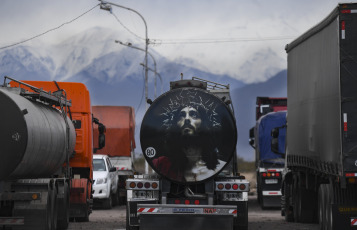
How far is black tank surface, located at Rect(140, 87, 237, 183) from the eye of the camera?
48.5ft

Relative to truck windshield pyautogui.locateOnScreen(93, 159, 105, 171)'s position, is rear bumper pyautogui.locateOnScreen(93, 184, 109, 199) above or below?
below

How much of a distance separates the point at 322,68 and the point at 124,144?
61.9 ft

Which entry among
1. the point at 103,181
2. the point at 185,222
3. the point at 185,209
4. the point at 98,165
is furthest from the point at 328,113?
the point at 98,165

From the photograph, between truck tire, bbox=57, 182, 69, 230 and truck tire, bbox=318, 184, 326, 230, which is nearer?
truck tire, bbox=318, 184, 326, 230

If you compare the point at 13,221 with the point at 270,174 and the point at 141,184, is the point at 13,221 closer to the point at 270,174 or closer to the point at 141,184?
the point at 141,184

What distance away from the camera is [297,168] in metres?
20.5

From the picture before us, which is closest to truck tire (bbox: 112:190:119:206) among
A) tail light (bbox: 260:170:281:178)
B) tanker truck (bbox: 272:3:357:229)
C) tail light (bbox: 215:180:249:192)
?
tail light (bbox: 260:170:281:178)

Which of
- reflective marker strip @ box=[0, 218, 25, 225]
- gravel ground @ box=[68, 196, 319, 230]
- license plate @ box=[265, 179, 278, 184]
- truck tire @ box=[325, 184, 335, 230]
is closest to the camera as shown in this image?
truck tire @ box=[325, 184, 335, 230]

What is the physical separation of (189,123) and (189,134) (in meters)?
0.20

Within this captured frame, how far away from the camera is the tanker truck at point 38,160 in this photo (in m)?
14.9

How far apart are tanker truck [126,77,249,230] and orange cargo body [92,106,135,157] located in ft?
60.9

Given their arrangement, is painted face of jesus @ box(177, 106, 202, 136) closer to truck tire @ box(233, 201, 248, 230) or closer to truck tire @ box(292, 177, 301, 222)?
truck tire @ box(233, 201, 248, 230)

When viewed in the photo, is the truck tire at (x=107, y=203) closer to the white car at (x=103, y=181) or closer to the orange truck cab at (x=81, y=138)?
the white car at (x=103, y=181)

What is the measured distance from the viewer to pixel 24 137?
14.9 m
